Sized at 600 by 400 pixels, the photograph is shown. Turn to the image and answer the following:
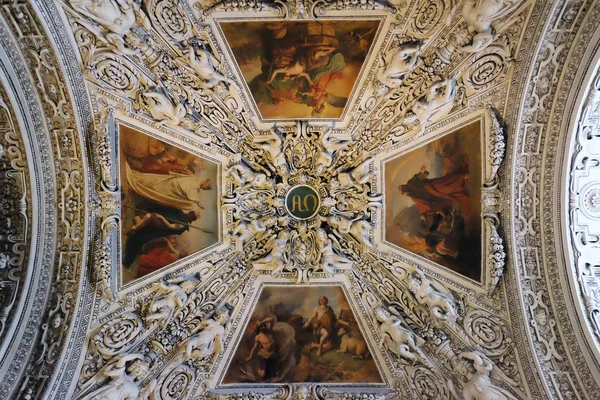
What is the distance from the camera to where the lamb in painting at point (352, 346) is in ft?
35.1

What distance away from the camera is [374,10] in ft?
30.6

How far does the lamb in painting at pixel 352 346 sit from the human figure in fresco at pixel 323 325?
7.4 inches

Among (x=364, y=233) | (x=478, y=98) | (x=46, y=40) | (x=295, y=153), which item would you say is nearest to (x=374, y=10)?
(x=478, y=98)

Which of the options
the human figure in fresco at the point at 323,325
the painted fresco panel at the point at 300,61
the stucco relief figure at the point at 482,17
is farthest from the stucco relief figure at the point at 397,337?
the stucco relief figure at the point at 482,17

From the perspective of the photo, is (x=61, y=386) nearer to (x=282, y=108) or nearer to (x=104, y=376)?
(x=104, y=376)

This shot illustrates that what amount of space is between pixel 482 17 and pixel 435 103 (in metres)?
1.66

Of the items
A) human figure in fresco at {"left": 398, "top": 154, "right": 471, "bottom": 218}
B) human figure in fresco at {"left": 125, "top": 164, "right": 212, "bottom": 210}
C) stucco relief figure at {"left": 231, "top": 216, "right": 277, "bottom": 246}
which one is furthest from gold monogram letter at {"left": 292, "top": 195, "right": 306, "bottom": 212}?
human figure in fresco at {"left": 398, "top": 154, "right": 471, "bottom": 218}

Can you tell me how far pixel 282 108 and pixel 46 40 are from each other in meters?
4.36

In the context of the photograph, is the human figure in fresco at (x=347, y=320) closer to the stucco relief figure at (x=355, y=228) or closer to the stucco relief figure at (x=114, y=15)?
the stucco relief figure at (x=355, y=228)

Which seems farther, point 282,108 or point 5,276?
point 282,108

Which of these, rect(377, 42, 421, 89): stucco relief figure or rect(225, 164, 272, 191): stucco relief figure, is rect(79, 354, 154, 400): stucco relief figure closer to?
rect(225, 164, 272, 191): stucco relief figure

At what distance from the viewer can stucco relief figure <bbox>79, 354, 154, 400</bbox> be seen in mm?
9285

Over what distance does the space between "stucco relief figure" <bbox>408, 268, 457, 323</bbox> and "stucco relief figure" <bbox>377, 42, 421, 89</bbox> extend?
3.73 meters

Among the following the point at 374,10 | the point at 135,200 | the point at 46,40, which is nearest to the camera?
the point at 46,40
